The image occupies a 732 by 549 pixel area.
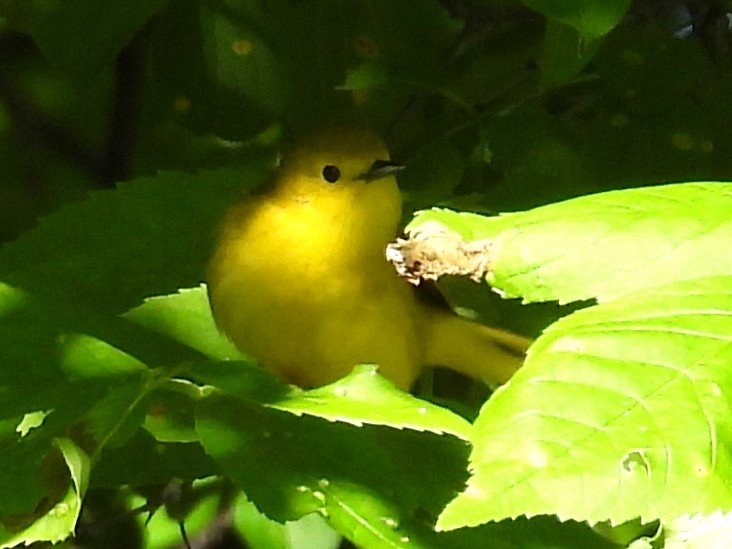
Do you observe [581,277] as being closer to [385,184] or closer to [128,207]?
[128,207]

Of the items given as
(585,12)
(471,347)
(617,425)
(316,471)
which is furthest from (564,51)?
(617,425)

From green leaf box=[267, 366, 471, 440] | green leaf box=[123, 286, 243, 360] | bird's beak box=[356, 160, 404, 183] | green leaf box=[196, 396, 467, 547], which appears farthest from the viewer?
bird's beak box=[356, 160, 404, 183]

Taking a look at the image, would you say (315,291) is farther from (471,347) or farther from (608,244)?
(608,244)

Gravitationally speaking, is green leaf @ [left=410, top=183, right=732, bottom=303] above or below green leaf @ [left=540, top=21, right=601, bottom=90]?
above

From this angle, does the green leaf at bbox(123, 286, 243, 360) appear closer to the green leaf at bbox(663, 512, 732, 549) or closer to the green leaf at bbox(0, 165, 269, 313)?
the green leaf at bbox(0, 165, 269, 313)

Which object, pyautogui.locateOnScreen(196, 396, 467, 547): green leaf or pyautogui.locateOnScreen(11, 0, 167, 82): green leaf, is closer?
pyautogui.locateOnScreen(196, 396, 467, 547): green leaf

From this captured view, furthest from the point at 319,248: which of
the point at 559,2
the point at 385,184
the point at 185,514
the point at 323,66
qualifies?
the point at 559,2

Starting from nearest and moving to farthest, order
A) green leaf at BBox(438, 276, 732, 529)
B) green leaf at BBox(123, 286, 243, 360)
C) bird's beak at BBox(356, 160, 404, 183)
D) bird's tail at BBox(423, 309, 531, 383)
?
green leaf at BBox(438, 276, 732, 529)
green leaf at BBox(123, 286, 243, 360)
bird's tail at BBox(423, 309, 531, 383)
bird's beak at BBox(356, 160, 404, 183)

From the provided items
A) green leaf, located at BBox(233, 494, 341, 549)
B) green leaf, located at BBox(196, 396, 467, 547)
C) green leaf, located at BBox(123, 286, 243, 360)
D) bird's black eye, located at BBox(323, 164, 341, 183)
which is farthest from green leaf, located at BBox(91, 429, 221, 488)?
bird's black eye, located at BBox(323, 164, 341, 183)

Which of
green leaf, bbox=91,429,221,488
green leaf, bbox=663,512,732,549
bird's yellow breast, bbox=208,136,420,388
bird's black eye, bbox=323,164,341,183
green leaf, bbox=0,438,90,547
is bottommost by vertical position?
green leaf, bbox=91,429,221,488
